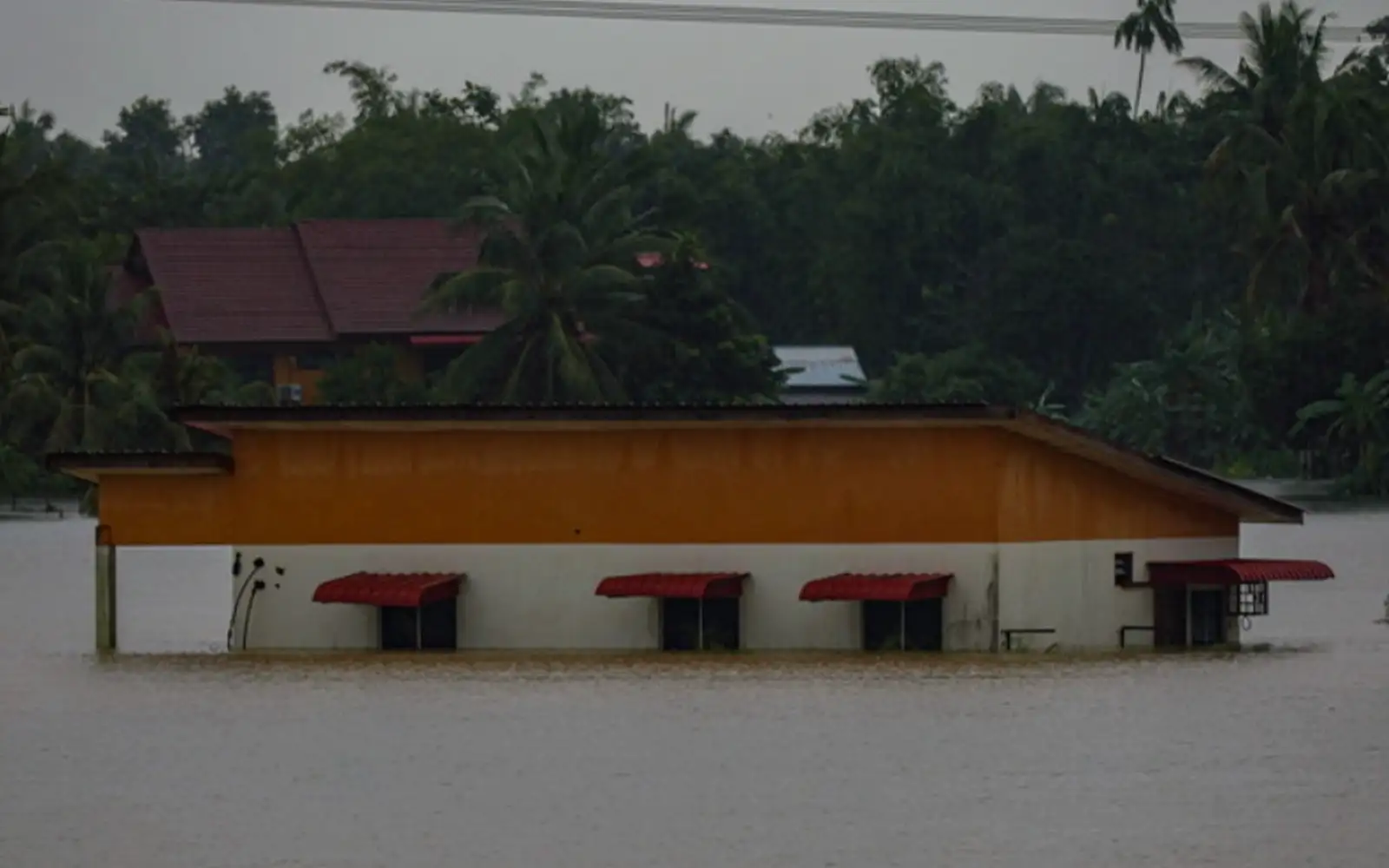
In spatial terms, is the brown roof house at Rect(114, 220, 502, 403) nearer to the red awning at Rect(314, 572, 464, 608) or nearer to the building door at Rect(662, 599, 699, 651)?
the red awning at Rect(314, 572, 464, 608)

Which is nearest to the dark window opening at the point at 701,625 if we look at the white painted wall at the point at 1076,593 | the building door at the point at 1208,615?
the white painted wall at the point at 1076,593

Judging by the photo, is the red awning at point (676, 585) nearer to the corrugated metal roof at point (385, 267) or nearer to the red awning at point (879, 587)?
the red awning at point (879, 587)

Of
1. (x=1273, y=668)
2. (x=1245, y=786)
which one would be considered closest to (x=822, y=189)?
(x=1273, y=668)

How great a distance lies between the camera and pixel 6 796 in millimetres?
33719

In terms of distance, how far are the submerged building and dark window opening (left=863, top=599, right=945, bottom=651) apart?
0.03m

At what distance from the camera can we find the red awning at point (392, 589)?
4100 centimetres

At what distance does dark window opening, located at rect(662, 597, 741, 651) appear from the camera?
139ft

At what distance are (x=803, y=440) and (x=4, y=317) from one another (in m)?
48.3

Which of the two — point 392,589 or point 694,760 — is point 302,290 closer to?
→ point 392,589

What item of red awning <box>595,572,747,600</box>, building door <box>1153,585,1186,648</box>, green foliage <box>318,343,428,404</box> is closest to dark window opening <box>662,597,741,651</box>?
red awning <box>595,572,747,600</box>

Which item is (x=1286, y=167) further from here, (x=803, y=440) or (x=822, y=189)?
(x=803, y=440)

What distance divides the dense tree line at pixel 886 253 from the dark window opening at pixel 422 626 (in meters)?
37.8

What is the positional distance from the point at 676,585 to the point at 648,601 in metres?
1.05

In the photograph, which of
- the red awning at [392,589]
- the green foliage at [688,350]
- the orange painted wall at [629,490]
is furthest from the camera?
the green foliage at [688,350]
